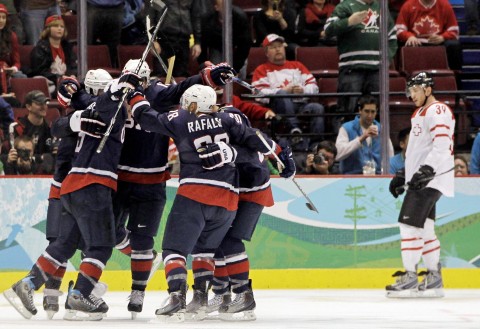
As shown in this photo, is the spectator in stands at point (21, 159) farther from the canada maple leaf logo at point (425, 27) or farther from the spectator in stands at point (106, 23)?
the canada maple leaf logo at point (425, 27)

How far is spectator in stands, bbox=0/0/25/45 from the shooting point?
392 inches

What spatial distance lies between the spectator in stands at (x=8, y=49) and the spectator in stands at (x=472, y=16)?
3.61m

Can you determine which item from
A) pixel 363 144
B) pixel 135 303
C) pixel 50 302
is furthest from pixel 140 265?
pixel 363 144

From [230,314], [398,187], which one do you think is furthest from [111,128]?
[398,187]

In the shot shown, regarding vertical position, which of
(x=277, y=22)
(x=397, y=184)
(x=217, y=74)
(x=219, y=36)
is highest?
(x=277, y=22)

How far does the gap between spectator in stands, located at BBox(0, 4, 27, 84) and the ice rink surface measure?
1.72 m

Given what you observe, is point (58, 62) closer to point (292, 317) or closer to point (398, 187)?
point (398, 187)

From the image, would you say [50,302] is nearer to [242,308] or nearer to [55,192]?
[55,192]

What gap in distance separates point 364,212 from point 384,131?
1.98ft

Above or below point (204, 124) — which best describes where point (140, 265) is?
below

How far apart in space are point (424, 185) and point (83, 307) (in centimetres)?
267

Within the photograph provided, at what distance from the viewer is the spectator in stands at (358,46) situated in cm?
1001

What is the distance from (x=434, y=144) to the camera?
28.7ft

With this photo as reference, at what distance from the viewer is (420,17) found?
10859 millimetres
